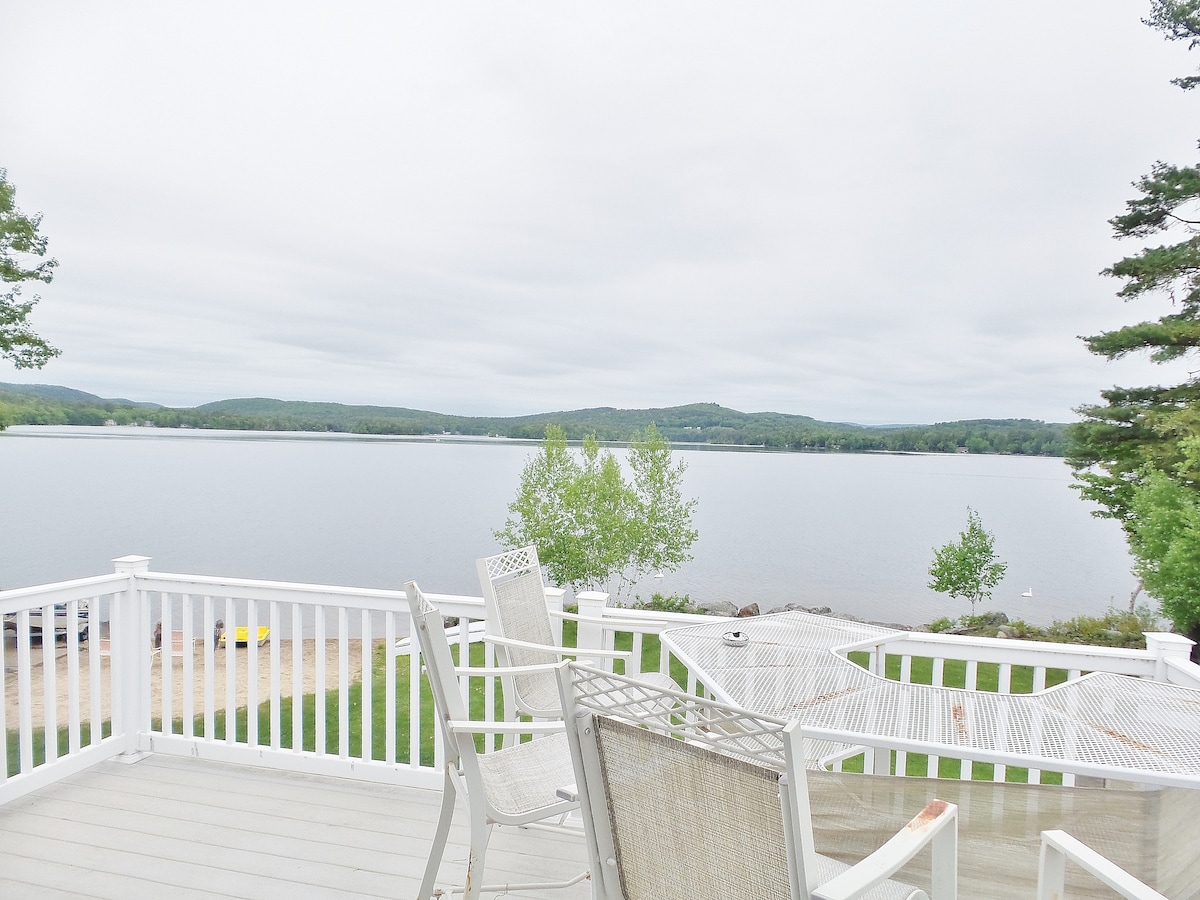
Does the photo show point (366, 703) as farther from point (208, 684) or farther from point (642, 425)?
point (642, 425)

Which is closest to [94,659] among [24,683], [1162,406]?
[24,683]

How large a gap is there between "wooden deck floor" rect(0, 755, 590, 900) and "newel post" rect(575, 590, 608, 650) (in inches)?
32.0

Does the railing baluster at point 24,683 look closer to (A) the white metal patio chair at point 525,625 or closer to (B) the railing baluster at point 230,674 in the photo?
(B) the railing baluster at point 230,674

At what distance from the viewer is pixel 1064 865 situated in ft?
4.10

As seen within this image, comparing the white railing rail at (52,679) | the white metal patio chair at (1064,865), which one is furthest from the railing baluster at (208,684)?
the white metal patio chair at (1064,865)

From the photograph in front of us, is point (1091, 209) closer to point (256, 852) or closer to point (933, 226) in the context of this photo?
point (933, 226)

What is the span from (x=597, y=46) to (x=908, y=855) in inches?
393

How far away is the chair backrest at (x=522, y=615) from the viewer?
283 centimetres

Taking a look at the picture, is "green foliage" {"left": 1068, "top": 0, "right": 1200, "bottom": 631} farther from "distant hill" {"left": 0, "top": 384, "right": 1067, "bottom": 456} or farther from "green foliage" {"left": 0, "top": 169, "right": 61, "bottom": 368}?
"green foliage" {"left": 0, "top": 169, "right": 61, "bottom": 368}

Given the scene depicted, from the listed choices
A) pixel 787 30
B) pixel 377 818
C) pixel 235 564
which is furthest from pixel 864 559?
pixel 377 818

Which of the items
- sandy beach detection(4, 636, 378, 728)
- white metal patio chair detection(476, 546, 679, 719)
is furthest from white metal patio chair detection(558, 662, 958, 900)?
sandy beach detection(4, 636, 378, 728)

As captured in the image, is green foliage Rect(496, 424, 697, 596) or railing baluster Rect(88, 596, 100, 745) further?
green foliage Rect(496, 424, 697, 596)

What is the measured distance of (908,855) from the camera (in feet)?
3.87

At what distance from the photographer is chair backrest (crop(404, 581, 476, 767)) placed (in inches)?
80.1
